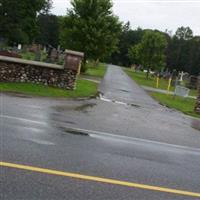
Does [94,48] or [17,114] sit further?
[94,48]

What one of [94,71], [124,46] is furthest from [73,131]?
[124,46]

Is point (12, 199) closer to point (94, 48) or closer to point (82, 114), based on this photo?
point (82, 114)

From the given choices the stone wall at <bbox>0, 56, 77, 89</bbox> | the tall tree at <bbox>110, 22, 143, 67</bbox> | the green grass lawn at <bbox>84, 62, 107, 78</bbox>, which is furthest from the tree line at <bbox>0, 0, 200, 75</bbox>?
the tall tree at <bbox>110, 22, 143, 67</bbox>

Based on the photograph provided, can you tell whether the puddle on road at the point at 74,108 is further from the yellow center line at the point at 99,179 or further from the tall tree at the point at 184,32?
the tall tree at the point at 184,32

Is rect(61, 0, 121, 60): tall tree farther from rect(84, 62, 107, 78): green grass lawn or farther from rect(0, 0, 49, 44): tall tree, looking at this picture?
rect(0, 0, 49, 44): tall tree

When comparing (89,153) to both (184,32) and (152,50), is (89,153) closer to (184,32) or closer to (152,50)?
(152,50)

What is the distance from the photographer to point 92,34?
3969cm

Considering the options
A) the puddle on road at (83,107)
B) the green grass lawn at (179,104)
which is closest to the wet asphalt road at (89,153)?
the puddle on road at (83,107)

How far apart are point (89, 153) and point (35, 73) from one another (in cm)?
1386

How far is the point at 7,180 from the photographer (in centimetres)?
601

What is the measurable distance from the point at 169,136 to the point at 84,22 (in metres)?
27.6

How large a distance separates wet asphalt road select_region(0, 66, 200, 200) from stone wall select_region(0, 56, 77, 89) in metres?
5.75

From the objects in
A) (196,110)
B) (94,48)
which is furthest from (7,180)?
(94,48)

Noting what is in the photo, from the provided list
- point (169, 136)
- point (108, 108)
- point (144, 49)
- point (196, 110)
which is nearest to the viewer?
point (169, 136)
